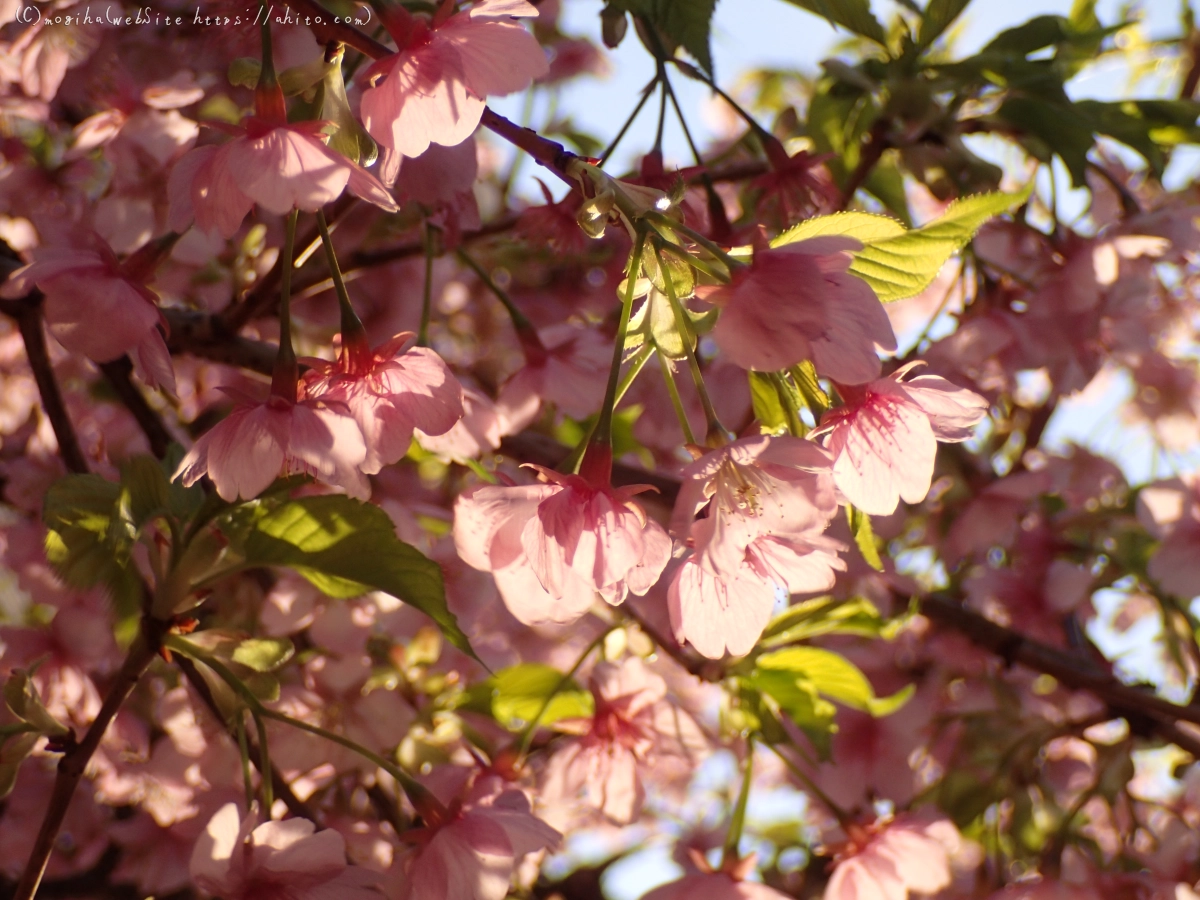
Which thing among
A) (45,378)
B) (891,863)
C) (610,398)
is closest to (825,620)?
(891,863)

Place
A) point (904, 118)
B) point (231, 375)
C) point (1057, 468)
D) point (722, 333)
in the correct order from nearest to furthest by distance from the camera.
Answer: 1. point (722, 333)
2. point (904, 118)
3. point (231, 375)
4. point (1057, 468)

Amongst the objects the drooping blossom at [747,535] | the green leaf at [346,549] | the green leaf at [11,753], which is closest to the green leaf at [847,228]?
the drooping blossom at [747,535]

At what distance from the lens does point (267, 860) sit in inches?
27.7

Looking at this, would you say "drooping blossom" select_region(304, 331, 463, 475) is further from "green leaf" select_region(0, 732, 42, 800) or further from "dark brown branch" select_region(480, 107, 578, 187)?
"green leaf" select_region(0, 732, 42, 800)

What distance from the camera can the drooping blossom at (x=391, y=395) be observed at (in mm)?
677

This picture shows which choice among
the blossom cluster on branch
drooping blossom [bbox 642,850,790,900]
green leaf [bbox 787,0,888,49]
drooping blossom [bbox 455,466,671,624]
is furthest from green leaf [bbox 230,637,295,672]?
green leaf [bbox 787,0,888,49]

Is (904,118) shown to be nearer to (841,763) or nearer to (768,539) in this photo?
(768,539)

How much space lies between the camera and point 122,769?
46.5 inches

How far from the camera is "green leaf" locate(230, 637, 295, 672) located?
76 centimetres

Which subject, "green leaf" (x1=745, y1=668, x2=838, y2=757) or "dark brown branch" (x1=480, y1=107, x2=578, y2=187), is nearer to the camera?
"dark brown branch" (x1=480, y1=107, x2=578, y2=187)

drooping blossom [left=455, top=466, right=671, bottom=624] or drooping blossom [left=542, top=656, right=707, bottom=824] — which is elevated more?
drooping blossom [left=455, top=466, right=671, bottom=624]

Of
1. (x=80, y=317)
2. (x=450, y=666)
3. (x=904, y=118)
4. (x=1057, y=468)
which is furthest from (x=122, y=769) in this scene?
(x=1057, y=468)

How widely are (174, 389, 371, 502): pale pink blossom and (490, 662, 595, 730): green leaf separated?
49 centimetres

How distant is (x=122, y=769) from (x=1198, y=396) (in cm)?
169
